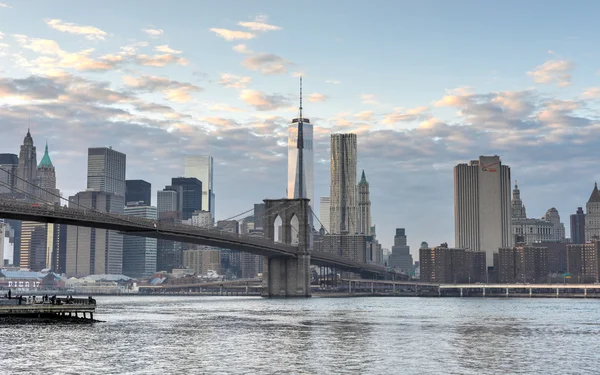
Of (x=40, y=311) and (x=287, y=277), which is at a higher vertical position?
(x=287, y=277)

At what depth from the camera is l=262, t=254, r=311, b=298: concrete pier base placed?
152 m

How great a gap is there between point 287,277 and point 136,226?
5102 cm

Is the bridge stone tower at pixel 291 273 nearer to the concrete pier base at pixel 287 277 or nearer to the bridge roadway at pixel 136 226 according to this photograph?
the concrete pier base at pixel 287 277

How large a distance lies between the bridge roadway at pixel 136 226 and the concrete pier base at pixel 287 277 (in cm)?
266

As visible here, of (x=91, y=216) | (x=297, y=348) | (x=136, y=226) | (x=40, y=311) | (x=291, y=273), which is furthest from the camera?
(x=291, y=273)

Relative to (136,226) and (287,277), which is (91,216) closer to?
(136,226)

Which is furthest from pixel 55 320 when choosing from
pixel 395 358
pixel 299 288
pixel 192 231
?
pixel 299 288

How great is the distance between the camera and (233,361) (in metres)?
43.9

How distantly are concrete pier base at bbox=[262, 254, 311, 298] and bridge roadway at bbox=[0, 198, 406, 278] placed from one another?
2662mm

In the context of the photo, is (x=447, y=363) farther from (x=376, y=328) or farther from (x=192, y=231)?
(x=192, y=231)

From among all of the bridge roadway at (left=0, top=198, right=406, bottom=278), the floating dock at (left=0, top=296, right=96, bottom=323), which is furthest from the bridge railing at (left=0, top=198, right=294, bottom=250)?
the floating dock at (left=0, top=296, right=96, bottom=323)

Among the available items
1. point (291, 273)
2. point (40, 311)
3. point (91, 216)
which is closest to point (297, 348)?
point (40, 311)

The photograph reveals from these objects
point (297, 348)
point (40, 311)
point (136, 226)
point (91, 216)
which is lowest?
point (297, 348)

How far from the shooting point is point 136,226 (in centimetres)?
10794
